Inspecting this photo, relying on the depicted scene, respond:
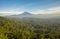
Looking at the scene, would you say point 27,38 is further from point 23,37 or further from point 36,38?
point 36,38

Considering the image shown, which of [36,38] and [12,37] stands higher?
[12,37]

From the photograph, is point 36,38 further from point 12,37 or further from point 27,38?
point 12,37

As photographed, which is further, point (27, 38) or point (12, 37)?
point (27, 38)

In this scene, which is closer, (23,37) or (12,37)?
(12,37)

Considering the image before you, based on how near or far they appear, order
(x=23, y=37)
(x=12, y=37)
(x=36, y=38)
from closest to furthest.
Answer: (x=12, y=37)
(x=23, y=37)
(x=36, y=38)

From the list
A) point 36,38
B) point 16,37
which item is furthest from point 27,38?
point 36,38

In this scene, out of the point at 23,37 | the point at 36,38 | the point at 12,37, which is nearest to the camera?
the point at 12,37

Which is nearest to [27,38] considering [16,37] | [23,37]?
[23,37]

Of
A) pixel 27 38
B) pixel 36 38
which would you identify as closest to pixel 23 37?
pixel 27 38
